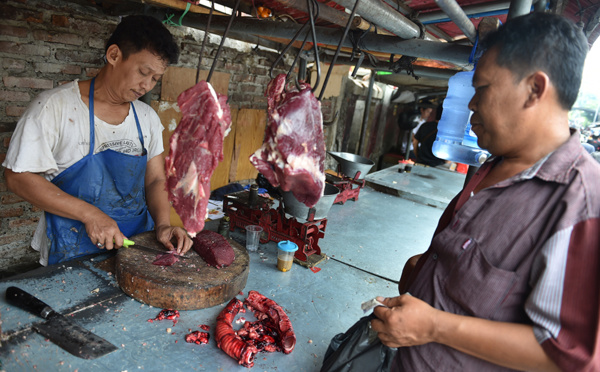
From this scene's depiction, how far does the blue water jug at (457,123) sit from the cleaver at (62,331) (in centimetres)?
300

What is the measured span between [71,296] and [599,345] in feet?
7.75

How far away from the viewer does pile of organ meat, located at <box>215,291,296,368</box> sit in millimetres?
1799

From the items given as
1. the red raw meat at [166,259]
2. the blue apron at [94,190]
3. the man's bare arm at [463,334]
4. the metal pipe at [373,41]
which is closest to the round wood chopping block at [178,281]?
the red raw meat at [166,259]

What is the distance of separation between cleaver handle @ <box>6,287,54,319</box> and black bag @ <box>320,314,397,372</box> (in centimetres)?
141

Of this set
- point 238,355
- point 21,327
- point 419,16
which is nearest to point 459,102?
point 419,16

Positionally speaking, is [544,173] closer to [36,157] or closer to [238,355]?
[238,355]

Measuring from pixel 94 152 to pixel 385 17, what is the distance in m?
2.17

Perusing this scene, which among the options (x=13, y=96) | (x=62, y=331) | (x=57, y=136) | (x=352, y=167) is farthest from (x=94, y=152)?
(x=352, y=167)

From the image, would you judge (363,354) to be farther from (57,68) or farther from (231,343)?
(57,68)

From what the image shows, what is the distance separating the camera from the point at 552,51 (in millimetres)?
1165

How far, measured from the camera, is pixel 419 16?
3785 mm

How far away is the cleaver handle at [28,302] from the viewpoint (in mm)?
1805

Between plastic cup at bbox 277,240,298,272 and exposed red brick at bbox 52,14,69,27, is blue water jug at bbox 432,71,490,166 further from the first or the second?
exposed red brick at bbox 52,14,69,27

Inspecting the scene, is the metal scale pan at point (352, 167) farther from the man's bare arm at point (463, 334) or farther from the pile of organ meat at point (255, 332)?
the man's bare arm at point (463, 334)
